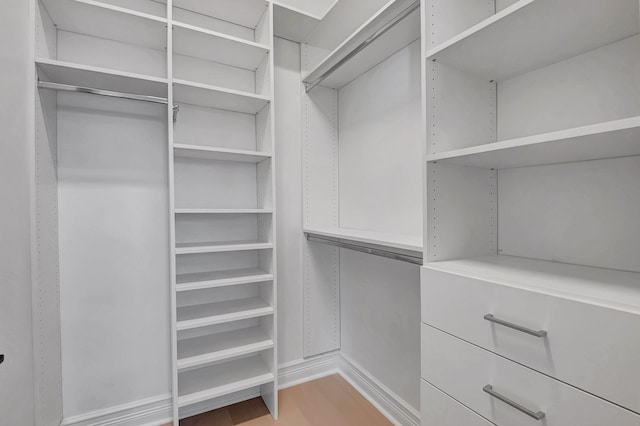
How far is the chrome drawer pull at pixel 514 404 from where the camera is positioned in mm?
783

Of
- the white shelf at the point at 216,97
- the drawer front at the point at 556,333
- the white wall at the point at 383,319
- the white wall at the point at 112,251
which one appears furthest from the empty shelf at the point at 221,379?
the white shelf at the point at 216,97

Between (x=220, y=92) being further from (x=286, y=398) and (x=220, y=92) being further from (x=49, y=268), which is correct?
(x=286, y=398)

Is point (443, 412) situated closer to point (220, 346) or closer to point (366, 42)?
point (220, 346)

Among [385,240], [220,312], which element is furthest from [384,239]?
[220,312]

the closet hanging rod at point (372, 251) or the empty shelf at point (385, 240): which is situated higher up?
the empty shelf at point (385, 240)

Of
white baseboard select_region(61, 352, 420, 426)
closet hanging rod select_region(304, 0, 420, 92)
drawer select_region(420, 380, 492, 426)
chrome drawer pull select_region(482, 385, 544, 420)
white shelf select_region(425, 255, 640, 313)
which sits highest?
closet hanging rod select_region(304, 0, 420, 92)

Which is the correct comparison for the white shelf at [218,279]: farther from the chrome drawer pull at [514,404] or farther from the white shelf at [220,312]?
the chrome drawer pull at [514,404]

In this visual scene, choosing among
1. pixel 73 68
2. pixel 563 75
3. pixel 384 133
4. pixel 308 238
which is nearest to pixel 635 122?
pixel 563 75

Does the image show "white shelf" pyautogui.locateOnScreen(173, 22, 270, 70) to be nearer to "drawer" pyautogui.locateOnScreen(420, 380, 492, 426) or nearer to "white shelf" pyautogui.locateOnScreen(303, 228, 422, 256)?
"white shelf" pyautogui.locateOnScreen(303, 228, 422, 256)

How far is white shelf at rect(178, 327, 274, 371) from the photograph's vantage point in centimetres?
164

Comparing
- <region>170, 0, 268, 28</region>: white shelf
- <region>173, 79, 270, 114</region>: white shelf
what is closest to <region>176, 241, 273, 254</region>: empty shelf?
<region>173, 79, 270, 114</region>: white shelf

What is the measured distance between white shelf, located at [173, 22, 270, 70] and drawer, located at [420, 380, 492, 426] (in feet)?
6.16

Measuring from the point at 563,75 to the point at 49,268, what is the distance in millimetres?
2359

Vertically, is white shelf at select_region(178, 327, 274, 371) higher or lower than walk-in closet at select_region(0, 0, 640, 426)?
lower
